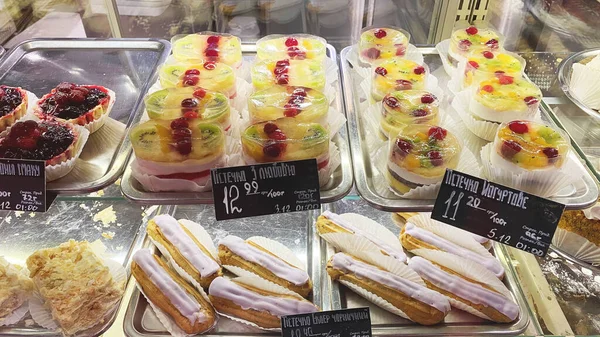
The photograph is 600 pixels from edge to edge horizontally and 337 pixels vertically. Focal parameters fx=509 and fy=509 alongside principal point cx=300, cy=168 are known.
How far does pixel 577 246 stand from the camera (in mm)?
2223

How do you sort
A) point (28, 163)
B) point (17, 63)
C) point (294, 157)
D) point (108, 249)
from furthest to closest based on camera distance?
point (17, 63)
point (108, 249)
point (294, 157)
point (28, 163)

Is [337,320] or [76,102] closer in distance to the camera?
[337,320]

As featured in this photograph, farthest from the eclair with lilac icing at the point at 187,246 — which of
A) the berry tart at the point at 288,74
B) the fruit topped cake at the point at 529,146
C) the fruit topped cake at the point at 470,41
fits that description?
the fruit topped cake at the point at 470,41

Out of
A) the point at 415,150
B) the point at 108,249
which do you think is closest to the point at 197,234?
the point at 108,249

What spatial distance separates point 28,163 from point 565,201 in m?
1.72

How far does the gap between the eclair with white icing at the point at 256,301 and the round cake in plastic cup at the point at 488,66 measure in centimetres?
122

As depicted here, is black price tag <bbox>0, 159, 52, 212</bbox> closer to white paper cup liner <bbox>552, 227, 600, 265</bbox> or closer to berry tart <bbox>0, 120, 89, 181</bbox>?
berry tart <bbox>0, 120, 89, 181</bbox>

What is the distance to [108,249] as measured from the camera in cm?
222

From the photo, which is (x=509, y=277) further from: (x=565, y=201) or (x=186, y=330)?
(x=186, y=330)

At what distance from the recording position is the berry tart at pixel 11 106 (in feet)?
6.45

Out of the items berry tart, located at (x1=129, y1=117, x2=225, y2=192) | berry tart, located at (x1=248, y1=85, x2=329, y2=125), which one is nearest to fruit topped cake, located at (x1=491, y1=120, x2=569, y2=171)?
berry tart, located at (x1=248, y1=85, x2=329, y2=125)

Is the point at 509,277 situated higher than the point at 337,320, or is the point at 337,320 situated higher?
the point at 337,320

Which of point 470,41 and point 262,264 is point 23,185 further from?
point 470,41

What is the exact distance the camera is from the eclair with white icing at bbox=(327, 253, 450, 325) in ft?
6.02
